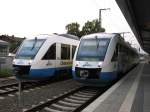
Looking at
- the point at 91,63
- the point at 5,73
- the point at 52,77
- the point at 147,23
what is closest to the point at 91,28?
the point at 147,23

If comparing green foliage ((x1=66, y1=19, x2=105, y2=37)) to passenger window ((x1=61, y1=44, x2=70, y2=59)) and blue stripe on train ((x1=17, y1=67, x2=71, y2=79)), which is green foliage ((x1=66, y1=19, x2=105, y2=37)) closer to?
passenger window ((x1=61, y1=44, x2=70, y2=59))

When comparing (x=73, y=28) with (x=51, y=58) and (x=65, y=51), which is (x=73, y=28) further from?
(x=51, y=58)

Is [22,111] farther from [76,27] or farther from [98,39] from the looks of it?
[76,27]

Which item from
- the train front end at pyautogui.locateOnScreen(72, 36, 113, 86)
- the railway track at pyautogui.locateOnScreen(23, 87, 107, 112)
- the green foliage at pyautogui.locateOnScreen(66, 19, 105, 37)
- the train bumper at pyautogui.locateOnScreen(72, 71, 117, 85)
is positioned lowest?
the railway track at pyautogui.locateOnScreen(23, 87, 107, 112)

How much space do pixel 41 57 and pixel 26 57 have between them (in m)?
0.87

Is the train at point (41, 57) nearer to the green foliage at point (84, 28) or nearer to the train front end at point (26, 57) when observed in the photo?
the train front end at point (26, 57)

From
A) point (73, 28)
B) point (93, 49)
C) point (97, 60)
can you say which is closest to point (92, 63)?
point (97, 60)

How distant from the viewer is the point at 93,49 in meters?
16.3

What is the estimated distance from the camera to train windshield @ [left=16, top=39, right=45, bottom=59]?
17.9 m

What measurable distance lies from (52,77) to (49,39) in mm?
2378

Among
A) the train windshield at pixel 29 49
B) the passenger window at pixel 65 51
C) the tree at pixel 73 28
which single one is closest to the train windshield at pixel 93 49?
the train windshield at pixel 29 49

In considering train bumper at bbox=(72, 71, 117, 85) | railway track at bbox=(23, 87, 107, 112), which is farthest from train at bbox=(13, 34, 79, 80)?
railway track at bbox=(23, 87, 107, 112)

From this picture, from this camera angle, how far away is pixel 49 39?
1845 cm

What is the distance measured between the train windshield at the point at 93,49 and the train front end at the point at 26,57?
105 inches
